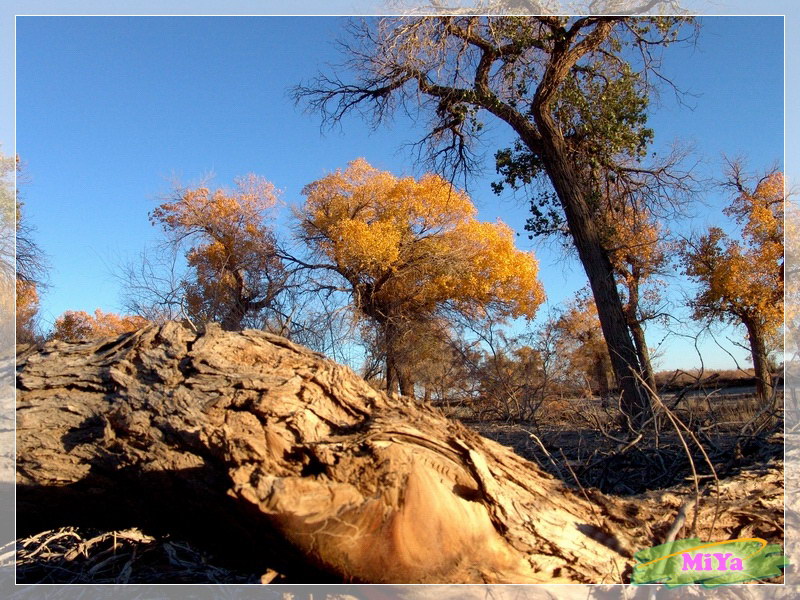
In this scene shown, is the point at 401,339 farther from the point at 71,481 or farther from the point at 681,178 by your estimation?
the point at 71,481

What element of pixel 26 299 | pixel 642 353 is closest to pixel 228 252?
pixel 26 299

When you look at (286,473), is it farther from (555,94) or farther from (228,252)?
(228,252)

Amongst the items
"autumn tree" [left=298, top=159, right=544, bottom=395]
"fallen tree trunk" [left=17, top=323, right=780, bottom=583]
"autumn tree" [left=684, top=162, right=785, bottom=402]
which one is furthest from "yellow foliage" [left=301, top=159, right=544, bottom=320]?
"fallen tree trunk" [left=17, top=323, right=780, bottom=583]

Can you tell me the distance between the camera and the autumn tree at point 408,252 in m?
22.2

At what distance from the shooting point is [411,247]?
2362cm

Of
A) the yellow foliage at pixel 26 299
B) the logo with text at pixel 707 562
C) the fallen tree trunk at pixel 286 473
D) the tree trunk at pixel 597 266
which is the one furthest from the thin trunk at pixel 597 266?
the yellow foliage at pixel 26 299

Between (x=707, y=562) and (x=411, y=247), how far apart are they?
70.0ft

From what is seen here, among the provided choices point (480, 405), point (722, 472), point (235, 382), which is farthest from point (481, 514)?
point (480, 405)

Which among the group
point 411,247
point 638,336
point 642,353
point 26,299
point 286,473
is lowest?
point 286,473

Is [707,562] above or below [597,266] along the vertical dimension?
below

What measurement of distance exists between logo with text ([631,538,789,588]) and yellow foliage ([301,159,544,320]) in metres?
18.7

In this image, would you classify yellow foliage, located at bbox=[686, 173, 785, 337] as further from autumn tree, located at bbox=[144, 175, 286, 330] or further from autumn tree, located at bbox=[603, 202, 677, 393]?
autumn tree, located at bbox=[144, 175, 286, 330]

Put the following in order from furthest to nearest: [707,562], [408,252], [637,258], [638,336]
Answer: [408,252], [637,258], [638,336], [707,562]

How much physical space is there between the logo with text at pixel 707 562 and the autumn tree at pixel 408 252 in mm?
18071
